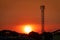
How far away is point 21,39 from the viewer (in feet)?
21.5

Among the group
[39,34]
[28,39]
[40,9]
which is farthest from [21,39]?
[40,9]

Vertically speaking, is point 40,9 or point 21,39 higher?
point 40,9

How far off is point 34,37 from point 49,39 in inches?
14.7

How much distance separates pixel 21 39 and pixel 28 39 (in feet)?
0.58

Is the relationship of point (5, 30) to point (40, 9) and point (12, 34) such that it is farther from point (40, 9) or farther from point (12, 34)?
point (40, 9)

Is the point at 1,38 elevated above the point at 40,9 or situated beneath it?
situated beneath

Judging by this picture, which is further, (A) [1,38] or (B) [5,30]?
(B) [5,30]

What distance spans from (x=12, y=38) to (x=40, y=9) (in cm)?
119

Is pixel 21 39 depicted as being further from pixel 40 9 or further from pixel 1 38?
pixel 40 9

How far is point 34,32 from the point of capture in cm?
689

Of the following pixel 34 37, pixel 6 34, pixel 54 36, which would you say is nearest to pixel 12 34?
pixel 6 34

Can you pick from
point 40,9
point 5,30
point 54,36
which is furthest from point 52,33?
point 5,30

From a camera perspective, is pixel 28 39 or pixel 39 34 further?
pixel 39 34

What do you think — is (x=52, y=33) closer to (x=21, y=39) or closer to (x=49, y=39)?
(x=49, y=39)
